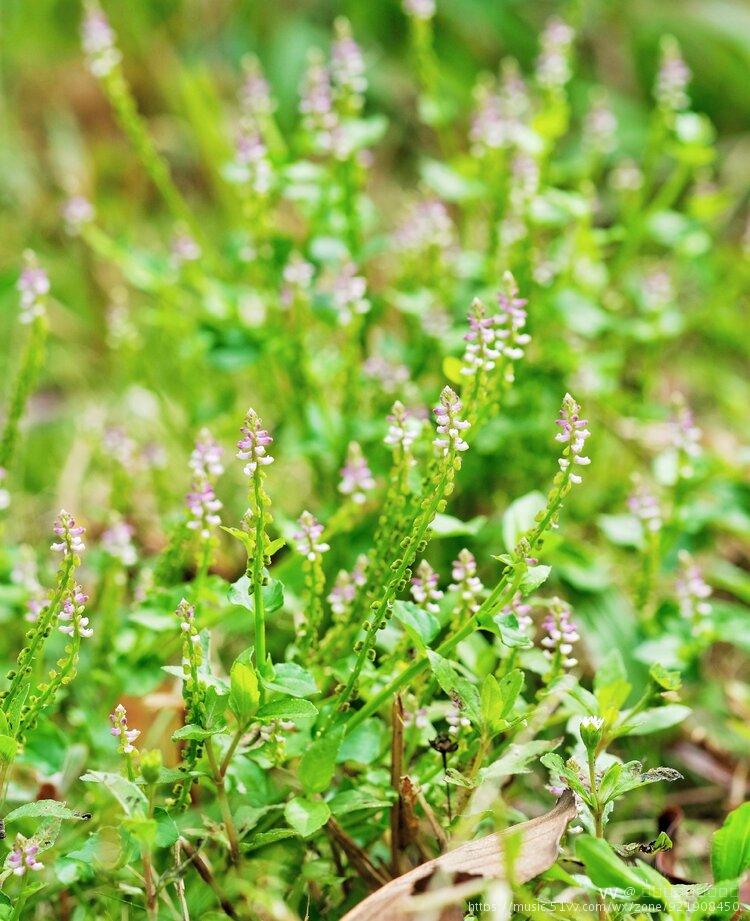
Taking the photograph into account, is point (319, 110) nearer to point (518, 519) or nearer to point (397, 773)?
point (518, 519)

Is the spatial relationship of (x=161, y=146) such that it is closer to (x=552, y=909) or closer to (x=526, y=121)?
(x=526, y=121)

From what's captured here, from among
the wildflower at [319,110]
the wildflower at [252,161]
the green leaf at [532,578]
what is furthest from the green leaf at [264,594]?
the wildflower at [319,110]

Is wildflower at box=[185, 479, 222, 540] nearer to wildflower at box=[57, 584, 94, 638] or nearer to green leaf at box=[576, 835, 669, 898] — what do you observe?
wildflower at box=[57, 584, 94, 638]

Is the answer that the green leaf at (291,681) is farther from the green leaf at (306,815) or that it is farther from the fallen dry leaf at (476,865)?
the fallen dry leaf at (476,865)

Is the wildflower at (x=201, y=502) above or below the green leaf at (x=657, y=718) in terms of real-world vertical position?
below

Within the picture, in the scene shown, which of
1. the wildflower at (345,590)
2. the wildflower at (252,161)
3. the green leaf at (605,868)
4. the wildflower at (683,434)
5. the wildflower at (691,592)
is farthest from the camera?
the wildflower at (252,161)

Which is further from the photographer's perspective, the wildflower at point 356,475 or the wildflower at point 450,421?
the wildflower at point 356,475

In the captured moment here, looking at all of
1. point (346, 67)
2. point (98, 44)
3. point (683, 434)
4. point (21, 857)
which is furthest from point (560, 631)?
point (98, 44)

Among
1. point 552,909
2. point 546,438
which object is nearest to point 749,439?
point 546,438
